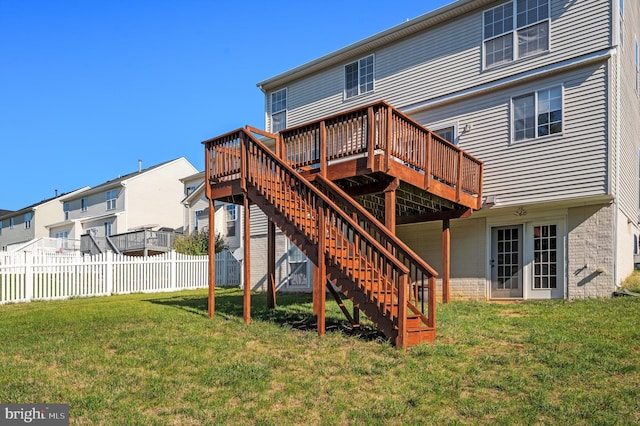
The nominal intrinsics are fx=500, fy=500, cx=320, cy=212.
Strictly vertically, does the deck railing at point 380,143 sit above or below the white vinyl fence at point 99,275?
above

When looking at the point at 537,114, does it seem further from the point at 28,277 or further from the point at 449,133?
the point at 28,277

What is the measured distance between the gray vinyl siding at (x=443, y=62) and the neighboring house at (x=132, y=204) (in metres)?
20.8

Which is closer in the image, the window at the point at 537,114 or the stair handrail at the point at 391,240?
the stair handrail at the point at 391,240

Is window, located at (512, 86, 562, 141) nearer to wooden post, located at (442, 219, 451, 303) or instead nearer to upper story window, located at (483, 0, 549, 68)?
upper story window, located at (483, 0, 549, 68)

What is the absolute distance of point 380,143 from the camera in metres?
8.56

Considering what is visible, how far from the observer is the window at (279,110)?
17.3m

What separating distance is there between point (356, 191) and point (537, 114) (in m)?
5.20

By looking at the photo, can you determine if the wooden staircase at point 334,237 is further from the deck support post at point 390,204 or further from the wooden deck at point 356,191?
the deck support post at point 390,204

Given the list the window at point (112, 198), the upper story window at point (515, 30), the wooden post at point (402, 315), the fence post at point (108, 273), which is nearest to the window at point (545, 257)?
the upper story window at point (515, 30)

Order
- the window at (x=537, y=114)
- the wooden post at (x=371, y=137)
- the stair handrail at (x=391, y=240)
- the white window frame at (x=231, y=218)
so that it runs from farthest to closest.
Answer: the white window frame at (x=231, y=218), the window at (x=537, y=114), the wooden post at (x=371, y=137), the stair handrail at (x=391, y=240)

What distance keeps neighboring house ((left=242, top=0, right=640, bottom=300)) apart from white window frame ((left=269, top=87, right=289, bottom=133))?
3599 mm

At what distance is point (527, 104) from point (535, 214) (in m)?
2.63

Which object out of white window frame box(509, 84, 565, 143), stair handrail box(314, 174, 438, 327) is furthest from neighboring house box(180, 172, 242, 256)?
stair handrail box(314, 174, 438, 327)

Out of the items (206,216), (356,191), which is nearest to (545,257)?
(356,191)
